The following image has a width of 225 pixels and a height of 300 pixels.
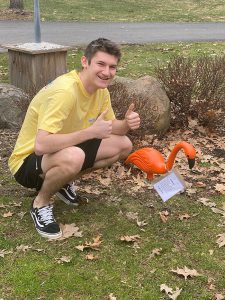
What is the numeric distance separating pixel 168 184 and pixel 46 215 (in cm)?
94

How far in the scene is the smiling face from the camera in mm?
3301

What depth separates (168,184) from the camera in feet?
11.7

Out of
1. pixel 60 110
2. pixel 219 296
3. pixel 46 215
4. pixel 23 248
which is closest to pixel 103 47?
pixel 60 110

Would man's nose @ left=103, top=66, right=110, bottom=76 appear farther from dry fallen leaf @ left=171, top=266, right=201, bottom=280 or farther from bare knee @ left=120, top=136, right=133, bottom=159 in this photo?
dry fallen leaf @ left=171, top=266, right=201, bottom=280

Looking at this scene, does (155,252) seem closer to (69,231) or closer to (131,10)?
(69,231)

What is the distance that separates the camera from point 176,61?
18.7ft

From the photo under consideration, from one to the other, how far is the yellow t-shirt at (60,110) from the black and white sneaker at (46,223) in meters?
0.37

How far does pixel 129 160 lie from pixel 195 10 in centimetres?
1612

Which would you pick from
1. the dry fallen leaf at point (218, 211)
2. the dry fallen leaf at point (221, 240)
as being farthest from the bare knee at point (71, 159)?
the dry fallen leaf at point (218, 211)

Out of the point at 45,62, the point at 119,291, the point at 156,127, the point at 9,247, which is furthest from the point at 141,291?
the point at 45,62

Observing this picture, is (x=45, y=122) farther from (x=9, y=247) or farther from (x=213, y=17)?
(x=213, y=17)

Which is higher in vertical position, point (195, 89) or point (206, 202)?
point (195, 89)

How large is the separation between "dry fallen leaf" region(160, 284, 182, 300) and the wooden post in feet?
12.4

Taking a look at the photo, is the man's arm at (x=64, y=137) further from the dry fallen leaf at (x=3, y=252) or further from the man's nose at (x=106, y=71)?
the dry fallen leaf at (x=3, y=252)
